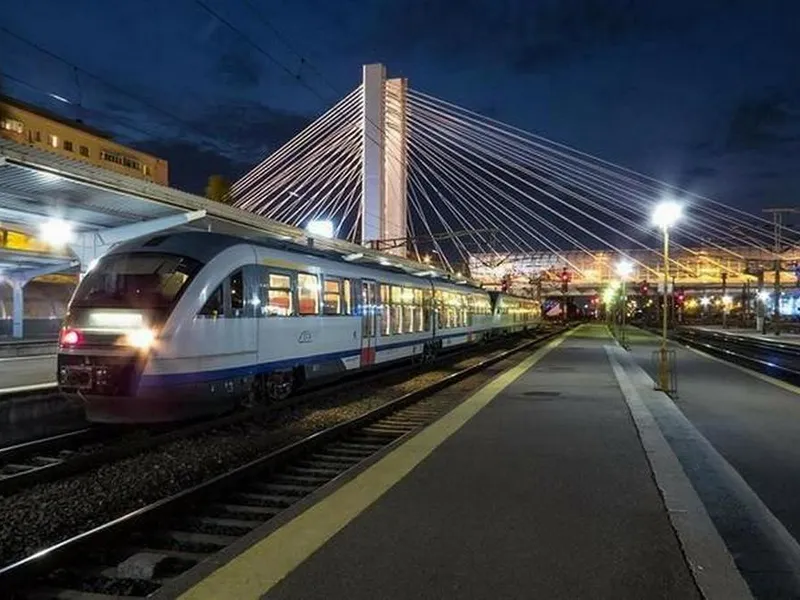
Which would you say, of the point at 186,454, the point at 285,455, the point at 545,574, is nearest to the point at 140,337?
the point at 186,454

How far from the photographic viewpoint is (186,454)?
10211mm

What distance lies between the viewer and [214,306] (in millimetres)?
11789

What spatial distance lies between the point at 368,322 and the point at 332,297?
2.57 m

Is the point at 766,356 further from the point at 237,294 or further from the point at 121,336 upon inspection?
the point at 121,336

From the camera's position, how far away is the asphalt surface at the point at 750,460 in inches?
220

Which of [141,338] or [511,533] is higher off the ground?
[141,338]

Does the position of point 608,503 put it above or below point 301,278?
below

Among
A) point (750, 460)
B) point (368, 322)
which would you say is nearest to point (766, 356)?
point (368, 322)

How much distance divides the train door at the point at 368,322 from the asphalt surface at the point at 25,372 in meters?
6.98

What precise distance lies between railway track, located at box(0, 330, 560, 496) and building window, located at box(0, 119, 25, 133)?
55.5 metres

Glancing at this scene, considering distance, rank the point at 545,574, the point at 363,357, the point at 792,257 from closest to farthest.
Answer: the point at 545,574, the point at 363,357, the point at 792,257

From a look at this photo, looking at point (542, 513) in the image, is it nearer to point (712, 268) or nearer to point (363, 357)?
point (363, 357)

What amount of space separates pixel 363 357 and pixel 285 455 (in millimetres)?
9341

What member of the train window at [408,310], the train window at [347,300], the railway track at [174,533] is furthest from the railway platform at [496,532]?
the train window at [408,310]
